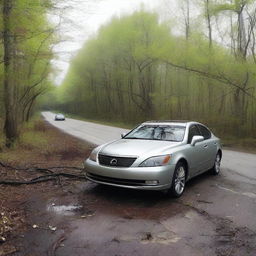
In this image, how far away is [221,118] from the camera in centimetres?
2116

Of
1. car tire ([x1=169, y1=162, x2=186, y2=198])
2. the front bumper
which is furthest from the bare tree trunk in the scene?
car tire ([x1=169, y1=162, x2=186, y2=198])

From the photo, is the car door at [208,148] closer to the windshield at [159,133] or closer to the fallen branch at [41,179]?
the windshield at [159,133]

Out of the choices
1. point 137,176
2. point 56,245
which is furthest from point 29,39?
point 56,245

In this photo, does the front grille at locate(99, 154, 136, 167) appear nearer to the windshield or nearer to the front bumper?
the front bumper

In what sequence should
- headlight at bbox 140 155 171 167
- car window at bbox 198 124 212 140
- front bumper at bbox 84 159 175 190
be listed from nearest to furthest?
front bumper at bbox 84 159 175 190 → headlight at bbox 140 155 171 167 → car window at bbox 198 124 212 140

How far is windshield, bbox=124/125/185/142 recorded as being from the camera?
22.0 feet

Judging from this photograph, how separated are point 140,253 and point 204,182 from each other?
4.07m

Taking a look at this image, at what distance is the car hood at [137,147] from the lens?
5629 mm

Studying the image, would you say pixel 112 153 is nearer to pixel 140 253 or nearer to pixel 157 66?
pixel 140 253

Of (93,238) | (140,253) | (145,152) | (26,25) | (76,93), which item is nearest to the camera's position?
(140,253)

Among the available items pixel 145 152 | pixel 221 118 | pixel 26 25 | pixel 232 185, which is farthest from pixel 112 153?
pixel 221 118

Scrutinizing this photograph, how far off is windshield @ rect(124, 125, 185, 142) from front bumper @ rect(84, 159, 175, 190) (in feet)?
4.01

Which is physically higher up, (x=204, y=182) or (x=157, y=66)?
(x=157, y=66)

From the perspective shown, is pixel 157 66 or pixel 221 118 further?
pixel 157 66
